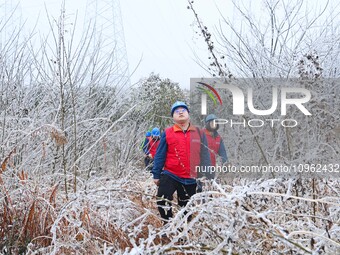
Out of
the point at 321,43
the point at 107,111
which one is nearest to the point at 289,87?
the point at 321,43

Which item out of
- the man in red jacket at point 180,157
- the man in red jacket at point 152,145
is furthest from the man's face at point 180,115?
the man in red jacket at point 152,145

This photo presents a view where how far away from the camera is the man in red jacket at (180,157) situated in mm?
4449

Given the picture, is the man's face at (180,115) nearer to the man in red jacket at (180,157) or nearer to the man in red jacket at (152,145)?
the man in red jacket at (180,157)

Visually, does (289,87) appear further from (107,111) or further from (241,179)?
(107,111)

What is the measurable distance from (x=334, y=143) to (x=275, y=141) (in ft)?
1.29

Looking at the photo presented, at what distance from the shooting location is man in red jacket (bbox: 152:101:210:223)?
14.6 ft

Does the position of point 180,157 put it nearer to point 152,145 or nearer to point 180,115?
point 180,115

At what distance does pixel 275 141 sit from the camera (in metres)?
3.53

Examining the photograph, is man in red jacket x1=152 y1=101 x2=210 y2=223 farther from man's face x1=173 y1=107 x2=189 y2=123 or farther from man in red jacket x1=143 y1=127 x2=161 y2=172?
man in red jacket x1=143 y1=127 x2=161 y2=172

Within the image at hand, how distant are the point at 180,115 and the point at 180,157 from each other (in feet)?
1.21

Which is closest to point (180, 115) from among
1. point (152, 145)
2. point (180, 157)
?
point (180, 157)

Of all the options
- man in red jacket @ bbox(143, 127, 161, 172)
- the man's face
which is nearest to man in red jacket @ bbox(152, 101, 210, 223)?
the man's face

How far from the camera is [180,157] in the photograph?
14.7 feet

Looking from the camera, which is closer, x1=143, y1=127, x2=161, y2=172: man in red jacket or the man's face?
the man's face
